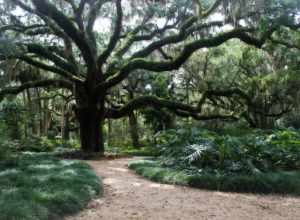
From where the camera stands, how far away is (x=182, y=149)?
334 inches

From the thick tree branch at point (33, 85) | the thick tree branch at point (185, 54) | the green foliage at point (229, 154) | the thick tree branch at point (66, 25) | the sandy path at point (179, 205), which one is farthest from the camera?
the thick tree branch at point (33, 85)

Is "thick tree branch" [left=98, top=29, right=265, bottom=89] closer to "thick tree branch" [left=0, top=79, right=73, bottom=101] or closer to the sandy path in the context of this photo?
"thick tree branch" [left=0, top=79, right=73, bottom=101]

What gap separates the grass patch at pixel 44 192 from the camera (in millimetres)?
4125

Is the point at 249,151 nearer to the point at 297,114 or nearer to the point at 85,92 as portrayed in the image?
the point at 85,92

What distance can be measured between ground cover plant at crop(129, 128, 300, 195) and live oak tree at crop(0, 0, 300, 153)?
138 inches

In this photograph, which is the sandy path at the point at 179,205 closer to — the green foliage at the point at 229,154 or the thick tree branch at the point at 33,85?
the green foliage at the point at 229,154

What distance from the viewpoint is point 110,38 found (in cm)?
1330

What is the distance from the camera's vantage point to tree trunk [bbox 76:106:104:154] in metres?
13.6

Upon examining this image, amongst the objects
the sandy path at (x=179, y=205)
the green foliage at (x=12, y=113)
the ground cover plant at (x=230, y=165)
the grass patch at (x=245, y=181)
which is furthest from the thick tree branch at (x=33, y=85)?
the grass patch at (x=245, y=181)

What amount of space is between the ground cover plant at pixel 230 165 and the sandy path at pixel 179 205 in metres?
0.33

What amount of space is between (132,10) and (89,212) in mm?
10427

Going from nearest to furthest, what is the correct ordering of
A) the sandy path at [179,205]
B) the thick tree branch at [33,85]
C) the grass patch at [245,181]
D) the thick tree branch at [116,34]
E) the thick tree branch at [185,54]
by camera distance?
the sandy path at [179,205] < the grass patch at [245,181] < the thick tree branch at [185,54] < the thick tree branch at [116,34] < the thick tree branch at [33,85]

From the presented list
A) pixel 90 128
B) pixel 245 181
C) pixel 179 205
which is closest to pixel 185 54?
pixel 90 128

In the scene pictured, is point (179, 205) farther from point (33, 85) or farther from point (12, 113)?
point (12, 113)
